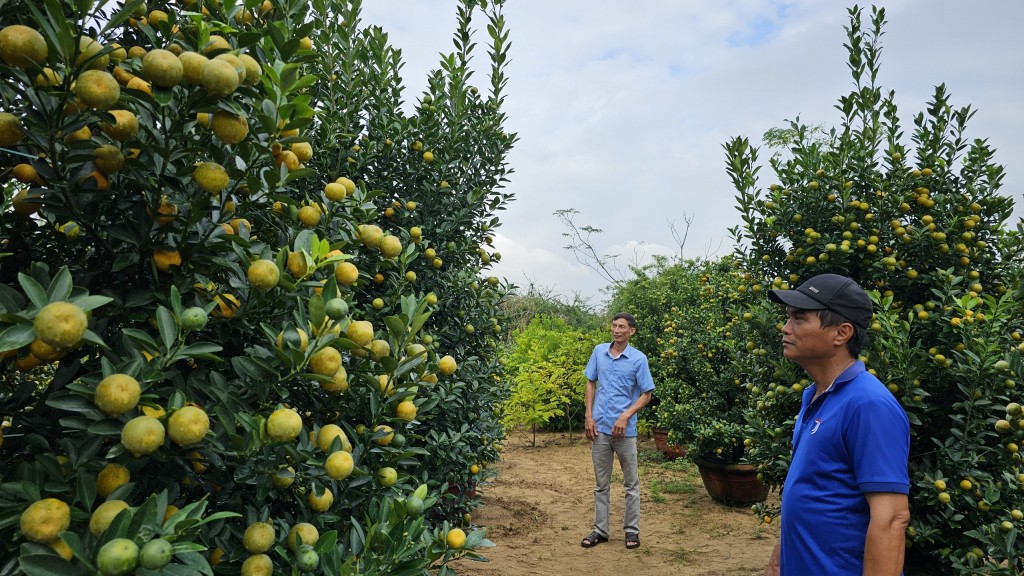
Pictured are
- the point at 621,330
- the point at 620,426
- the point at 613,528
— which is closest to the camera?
the point at 620,426

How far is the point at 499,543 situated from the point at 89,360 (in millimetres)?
5071

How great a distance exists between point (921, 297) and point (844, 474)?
2171 mm

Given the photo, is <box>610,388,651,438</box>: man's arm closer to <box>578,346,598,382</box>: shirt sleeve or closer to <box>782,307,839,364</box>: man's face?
<box>578,346,598,382</box>: shirt sleeve

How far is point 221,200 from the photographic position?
132cm

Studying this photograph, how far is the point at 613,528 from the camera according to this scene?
6.33m

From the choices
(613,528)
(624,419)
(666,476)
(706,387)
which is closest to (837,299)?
(624,419)

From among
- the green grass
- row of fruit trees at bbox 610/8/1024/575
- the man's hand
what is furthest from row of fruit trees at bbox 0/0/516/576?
the green grass

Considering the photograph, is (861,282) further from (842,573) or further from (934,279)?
(842,573)

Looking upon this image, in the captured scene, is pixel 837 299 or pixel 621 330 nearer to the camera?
pixel 837 299

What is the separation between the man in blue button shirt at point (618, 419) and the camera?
5688mm

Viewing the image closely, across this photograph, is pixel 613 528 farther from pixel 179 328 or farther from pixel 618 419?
pixel 179 328

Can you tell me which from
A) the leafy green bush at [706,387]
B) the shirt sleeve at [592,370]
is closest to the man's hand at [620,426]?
the shirt sleeve at [592,370]

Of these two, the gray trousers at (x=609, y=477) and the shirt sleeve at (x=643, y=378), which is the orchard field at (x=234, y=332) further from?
the gray trousers at (x=609, y=477)

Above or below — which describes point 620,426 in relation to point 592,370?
below
